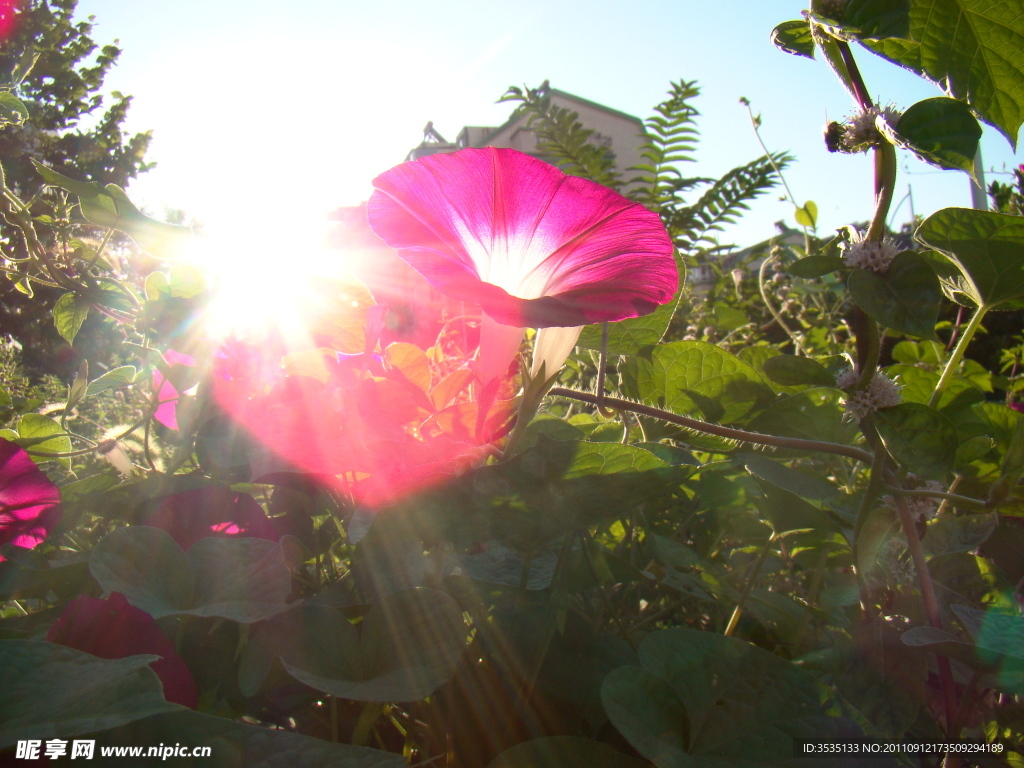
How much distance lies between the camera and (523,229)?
412 millimetres

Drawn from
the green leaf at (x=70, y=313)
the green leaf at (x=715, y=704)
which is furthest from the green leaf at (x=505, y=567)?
the green leaf at (x=70, y=313)

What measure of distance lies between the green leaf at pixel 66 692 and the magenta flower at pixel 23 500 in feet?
0.81

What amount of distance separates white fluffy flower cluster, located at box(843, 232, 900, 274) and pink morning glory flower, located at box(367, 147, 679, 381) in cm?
12

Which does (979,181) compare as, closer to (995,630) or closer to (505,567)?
(995,630)

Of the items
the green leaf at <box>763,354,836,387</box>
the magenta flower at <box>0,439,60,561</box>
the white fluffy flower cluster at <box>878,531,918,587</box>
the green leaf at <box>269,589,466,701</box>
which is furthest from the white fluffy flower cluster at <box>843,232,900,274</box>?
the magenta flower at <box>0,439,60,561</box>

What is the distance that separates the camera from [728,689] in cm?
40

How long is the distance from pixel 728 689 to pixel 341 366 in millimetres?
342

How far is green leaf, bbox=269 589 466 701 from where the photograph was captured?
1.13 feet

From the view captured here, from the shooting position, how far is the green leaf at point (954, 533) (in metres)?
0.51

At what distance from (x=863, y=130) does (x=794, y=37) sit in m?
0.11

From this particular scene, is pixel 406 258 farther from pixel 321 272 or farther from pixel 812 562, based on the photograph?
pixel 812 562

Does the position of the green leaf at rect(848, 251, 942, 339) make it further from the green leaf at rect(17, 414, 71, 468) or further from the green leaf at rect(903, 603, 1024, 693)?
the green leaf at rect(17, 414, 71, 468)

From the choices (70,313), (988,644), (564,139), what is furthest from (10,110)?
(564,139)

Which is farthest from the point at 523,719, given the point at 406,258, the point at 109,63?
the point at 109,63
